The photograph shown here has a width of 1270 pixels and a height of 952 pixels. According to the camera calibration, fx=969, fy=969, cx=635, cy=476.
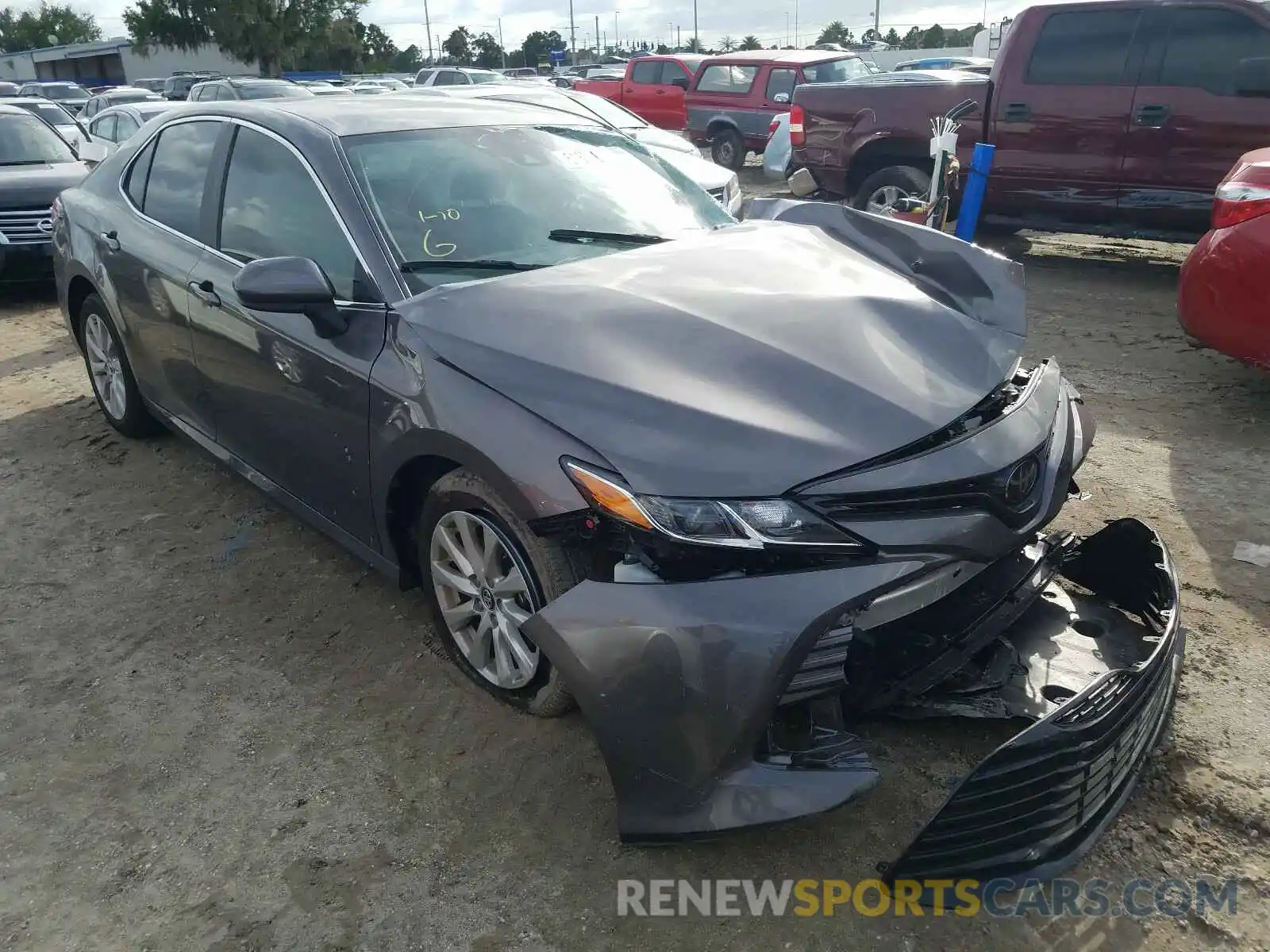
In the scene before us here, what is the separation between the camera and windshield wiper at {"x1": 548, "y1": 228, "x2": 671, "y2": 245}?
3.12m

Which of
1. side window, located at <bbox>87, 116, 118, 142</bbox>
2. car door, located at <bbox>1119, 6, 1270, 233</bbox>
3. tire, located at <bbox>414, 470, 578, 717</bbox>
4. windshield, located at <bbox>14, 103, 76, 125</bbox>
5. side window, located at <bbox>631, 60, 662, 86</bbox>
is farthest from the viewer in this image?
side window, located at <bbox>631, 60, 662, 86</bbox>

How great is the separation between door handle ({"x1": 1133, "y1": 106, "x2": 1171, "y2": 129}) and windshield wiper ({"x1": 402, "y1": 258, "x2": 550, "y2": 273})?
20.2 ft

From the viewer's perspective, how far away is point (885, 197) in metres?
8.58

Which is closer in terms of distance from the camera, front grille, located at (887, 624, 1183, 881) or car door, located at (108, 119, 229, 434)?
front grille, located at (887, 624, 1183, 881)

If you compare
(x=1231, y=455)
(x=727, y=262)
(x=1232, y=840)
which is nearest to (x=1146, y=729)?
(x=1232, y=840)

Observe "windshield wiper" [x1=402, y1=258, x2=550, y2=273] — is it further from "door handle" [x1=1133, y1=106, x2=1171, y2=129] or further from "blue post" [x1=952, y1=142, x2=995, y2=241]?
"door handle" [x1=1133, y1=106, x2=1171, y2=129]

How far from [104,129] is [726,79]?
928 cm

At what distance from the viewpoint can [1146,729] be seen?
2250 millimetres

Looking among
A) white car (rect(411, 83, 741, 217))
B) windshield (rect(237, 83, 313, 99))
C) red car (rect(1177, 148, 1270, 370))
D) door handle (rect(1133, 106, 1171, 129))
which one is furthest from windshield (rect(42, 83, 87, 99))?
red car (rect(1177, 148, 1270, 370))

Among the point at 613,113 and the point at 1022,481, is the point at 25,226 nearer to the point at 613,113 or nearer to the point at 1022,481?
the point at 613,113

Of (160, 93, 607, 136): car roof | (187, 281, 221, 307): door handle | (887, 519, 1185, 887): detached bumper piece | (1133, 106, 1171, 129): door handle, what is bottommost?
(887, 519, 1185, 887): detached bumper piece

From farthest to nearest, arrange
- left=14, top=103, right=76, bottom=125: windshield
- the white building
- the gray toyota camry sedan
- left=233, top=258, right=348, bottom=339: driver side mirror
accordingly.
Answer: the white building < left=14, top=103, right=76, bottom=125: windshield < left=233, top=258, right=348, bottom=339: driver side mirror < the gray toyota camry sedan

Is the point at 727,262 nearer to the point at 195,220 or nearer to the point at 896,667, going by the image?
the point at 896,667

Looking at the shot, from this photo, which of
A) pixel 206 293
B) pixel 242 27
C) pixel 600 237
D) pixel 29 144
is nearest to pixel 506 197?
pixel 600 237
